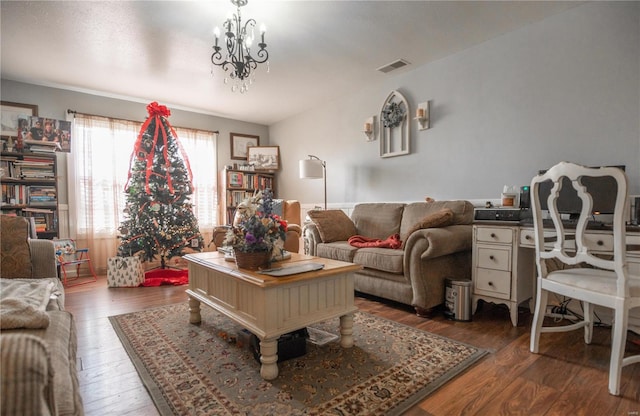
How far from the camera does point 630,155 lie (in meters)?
2.27

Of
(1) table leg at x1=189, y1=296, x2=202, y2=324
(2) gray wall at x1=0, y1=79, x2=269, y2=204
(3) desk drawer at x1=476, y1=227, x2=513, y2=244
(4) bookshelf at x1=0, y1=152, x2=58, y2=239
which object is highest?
(2) gray wall at x1=0, y1=79, x2=269, y2=204

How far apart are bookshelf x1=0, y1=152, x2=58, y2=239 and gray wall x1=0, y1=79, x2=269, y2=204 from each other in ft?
0.77

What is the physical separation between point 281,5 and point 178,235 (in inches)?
114

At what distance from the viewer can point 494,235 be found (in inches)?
93.4

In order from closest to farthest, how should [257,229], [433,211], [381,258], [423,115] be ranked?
[257,229]
[381,258]
[433,211]
[423,115]

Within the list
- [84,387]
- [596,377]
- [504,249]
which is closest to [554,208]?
[504,249]

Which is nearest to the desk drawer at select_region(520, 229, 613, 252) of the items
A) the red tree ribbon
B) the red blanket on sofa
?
the red blanket on sofa

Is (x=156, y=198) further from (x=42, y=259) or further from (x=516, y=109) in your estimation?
(x=516, y=109)

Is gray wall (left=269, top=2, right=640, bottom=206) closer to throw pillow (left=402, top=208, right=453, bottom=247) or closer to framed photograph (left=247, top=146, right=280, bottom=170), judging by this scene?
throw pillow (left=402, top=208, right=453, bottom=247)

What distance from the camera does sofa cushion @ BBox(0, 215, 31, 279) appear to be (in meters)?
1.81

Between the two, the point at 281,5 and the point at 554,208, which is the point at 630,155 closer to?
the point at 554,208

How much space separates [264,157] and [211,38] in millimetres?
2857

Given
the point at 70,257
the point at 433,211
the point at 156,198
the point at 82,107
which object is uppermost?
the point at 82,107

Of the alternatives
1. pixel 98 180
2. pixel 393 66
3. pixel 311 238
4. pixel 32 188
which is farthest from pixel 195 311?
pixel 393 66
